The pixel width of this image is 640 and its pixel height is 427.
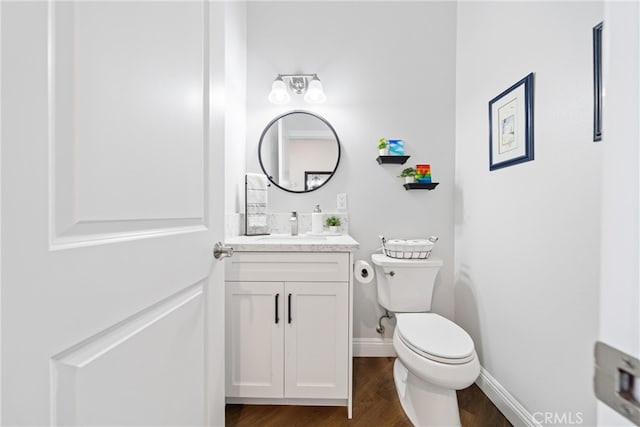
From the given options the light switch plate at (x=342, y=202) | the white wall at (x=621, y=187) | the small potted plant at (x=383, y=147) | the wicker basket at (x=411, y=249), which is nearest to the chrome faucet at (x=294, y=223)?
the light switch plate at (x=342, y=202)

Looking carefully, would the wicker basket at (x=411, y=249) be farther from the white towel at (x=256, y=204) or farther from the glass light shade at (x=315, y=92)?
the glass light shade at (x=315, y=92)

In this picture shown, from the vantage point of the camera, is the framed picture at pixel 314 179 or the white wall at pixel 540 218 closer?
the white wall at pixel 540 218

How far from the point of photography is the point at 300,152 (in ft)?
6.88

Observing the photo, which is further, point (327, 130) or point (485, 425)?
point (327, 130)

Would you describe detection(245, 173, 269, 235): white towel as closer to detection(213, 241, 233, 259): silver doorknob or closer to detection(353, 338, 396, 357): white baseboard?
detection(213, 241, 233, 259): silver doorknob

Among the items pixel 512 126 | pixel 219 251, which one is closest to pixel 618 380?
pixel 219 251

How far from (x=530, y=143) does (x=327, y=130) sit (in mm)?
1245

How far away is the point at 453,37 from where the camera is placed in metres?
2.04

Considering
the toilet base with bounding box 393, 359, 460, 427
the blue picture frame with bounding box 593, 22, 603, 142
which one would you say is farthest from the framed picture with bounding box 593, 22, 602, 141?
the toilet base with bounding box 393, 359, 460, 427

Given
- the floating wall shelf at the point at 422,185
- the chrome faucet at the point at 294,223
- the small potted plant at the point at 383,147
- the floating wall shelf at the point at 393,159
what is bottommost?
the chrome faucet at the point at 294,223

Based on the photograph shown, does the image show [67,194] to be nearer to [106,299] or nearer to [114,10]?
[106,299]

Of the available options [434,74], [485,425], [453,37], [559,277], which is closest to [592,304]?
[559,277]

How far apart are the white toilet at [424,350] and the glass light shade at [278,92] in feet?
4.35

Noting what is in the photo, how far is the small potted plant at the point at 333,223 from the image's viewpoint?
78.7 inches
